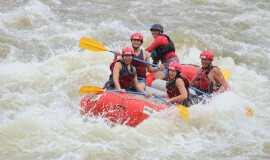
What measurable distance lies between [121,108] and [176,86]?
928 mm

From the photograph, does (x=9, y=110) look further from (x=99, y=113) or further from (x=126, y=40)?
(x=126, y=40)

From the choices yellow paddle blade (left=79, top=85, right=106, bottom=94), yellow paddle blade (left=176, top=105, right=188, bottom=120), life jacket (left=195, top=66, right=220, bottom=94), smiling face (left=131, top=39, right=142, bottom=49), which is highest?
smiling face (left=131, top=39, right=142, bottom=49)

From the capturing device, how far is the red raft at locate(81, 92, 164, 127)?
5.36m

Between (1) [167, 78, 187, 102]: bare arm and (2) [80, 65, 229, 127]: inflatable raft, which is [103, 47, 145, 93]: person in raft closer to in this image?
(2) [80, 65, 229, 127]: inflatable raft

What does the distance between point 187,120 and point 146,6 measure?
10.00 meters

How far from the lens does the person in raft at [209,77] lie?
6.05 m

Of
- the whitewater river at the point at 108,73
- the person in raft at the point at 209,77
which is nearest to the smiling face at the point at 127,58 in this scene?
the whitewater river at the point at 108,73

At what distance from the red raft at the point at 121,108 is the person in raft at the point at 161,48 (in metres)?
1.53

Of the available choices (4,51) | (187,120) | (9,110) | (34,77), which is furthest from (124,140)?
(4,51)

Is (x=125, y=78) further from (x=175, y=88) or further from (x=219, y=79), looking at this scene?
(x=219, y=79)

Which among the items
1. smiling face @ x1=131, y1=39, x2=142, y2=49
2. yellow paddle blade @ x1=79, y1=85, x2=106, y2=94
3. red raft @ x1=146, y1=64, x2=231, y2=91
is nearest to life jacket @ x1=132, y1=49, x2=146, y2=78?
smiling face @ x1=131, y1=39, x2=142, y2=49

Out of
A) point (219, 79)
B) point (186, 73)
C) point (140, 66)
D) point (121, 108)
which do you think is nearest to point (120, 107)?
point (121, 108)

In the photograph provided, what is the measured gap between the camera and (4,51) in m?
9.23

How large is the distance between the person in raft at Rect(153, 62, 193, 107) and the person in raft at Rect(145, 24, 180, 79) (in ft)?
4.04
